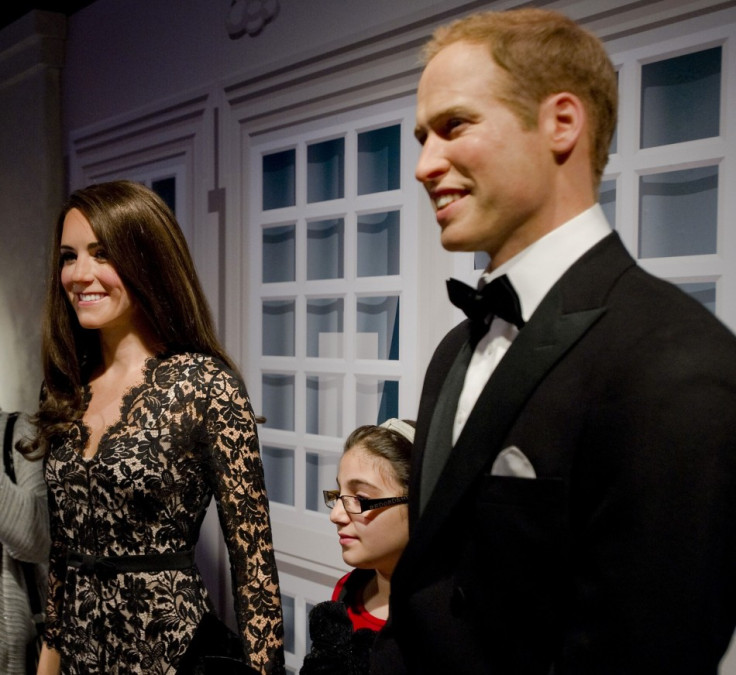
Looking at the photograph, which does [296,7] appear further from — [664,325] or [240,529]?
[664,325]

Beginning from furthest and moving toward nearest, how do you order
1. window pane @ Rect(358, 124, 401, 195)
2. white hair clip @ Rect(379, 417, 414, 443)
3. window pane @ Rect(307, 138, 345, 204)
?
1. window pane @ Rect(307, 138, 345, 204)
2. window pane @ Rect(358, 124, 401, 195)
3. white hair clip @ Rect(379, 417, 414, 443)

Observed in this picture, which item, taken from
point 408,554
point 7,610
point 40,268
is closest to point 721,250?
point 408,554

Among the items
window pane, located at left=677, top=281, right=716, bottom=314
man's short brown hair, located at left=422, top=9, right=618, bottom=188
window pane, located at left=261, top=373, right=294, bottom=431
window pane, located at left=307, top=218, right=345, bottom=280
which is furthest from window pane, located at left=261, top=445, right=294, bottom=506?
man's short brown hair, located at left=422, top=9, right=618, bottom=188

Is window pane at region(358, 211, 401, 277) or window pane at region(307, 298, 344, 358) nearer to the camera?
window pane at region(358, 211, 401, 277)

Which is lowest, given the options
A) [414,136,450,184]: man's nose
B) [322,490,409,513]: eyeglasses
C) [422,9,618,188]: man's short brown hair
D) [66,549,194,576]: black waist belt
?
[66,549,194,576]: black waist belt

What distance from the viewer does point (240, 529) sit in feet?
5.04

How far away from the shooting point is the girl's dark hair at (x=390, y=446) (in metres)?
1.60

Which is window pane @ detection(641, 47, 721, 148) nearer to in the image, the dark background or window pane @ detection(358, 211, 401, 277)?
window pane @ detection(358, 211, 401, 277)

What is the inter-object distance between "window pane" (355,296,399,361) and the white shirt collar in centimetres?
153

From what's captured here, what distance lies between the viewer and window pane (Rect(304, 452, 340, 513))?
2611mm

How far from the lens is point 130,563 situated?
154cm

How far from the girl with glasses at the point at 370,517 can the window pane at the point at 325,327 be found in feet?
3.07

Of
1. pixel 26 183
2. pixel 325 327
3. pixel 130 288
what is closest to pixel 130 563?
pixel 130 288

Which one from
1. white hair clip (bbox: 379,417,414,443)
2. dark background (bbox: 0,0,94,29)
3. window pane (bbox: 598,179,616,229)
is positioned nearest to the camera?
white hair clip (bbox: 379,417,414,443)
